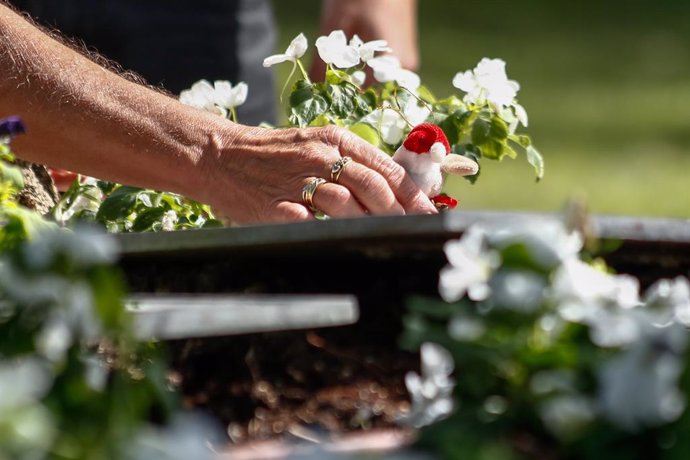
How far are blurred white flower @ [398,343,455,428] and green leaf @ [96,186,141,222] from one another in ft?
3.36

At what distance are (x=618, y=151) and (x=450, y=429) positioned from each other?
27.4 feet

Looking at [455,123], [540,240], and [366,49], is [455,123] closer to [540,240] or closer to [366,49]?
[366,49]

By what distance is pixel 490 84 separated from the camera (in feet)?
6.55

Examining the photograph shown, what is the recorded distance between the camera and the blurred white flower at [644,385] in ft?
2.56

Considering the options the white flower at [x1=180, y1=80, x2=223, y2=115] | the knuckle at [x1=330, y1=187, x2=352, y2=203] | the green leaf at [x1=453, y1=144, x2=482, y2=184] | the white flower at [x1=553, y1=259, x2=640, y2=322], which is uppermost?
the white flower at [x1=180, y1=80, x2=223, y2=115]

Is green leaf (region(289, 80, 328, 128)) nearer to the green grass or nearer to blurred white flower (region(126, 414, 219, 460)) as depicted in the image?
blurred white flower (region(126, 414, 219, 460))

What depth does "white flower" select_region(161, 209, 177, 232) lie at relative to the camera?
73.8 inches

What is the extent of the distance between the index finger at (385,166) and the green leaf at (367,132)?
8cm

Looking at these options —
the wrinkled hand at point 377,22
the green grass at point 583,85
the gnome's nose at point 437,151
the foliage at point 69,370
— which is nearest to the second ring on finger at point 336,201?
the gnome's nose at point 437,151

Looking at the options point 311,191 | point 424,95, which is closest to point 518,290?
point 311,191

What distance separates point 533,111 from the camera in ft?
31.5

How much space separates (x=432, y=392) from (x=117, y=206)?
3.47 ft

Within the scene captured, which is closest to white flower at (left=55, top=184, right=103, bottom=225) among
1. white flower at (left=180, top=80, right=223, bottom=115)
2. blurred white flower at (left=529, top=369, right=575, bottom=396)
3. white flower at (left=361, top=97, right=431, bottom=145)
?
white flower at (left=180, top=80, right=223, bottom=115)

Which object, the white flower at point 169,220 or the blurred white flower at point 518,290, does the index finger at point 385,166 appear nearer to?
the white flower at point 169,220
